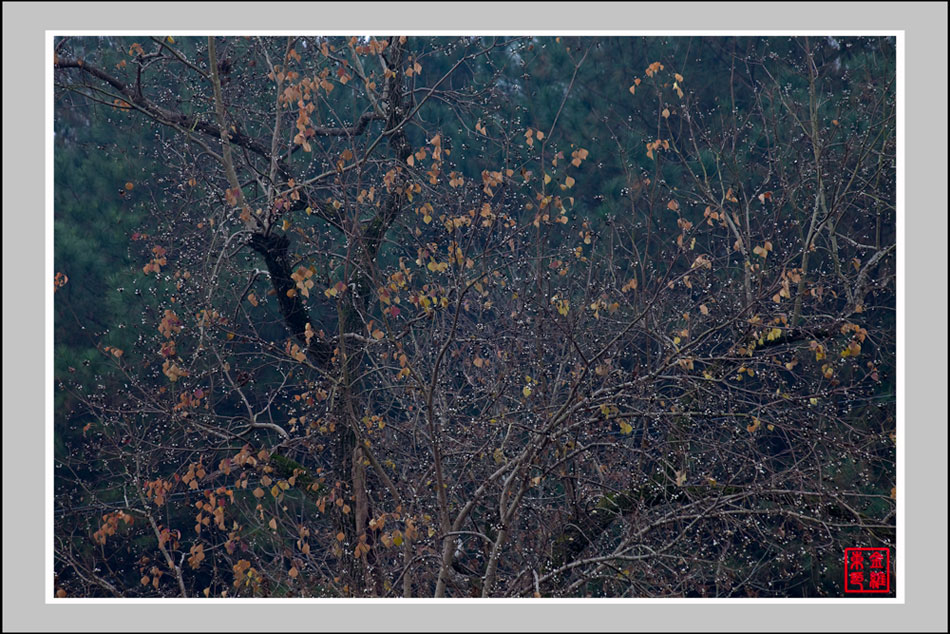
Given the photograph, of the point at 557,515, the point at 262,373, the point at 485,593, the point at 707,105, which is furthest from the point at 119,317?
the point at 707,105

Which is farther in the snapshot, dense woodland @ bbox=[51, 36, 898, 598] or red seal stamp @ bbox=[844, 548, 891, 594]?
dense woodland @ bbox=[51, 36, 898, 598]

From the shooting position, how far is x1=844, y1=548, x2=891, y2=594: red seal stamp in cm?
370

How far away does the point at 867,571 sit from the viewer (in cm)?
384

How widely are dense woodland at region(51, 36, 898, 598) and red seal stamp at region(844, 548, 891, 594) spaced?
11 cm

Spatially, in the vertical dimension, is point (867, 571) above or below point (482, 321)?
below

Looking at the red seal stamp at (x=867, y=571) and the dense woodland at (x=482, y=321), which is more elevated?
the dense woodland at (x=482, y=321)

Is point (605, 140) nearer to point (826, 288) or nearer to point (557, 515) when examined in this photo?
point (826, 288)

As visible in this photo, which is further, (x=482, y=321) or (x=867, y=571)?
(x=482, y=321)

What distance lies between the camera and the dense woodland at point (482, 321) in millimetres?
3986

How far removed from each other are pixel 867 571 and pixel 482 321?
146 inches

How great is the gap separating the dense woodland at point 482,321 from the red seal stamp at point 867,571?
0.11m

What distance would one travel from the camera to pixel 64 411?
24.7 feet

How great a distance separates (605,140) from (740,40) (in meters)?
1.70

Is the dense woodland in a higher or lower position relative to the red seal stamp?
higher
